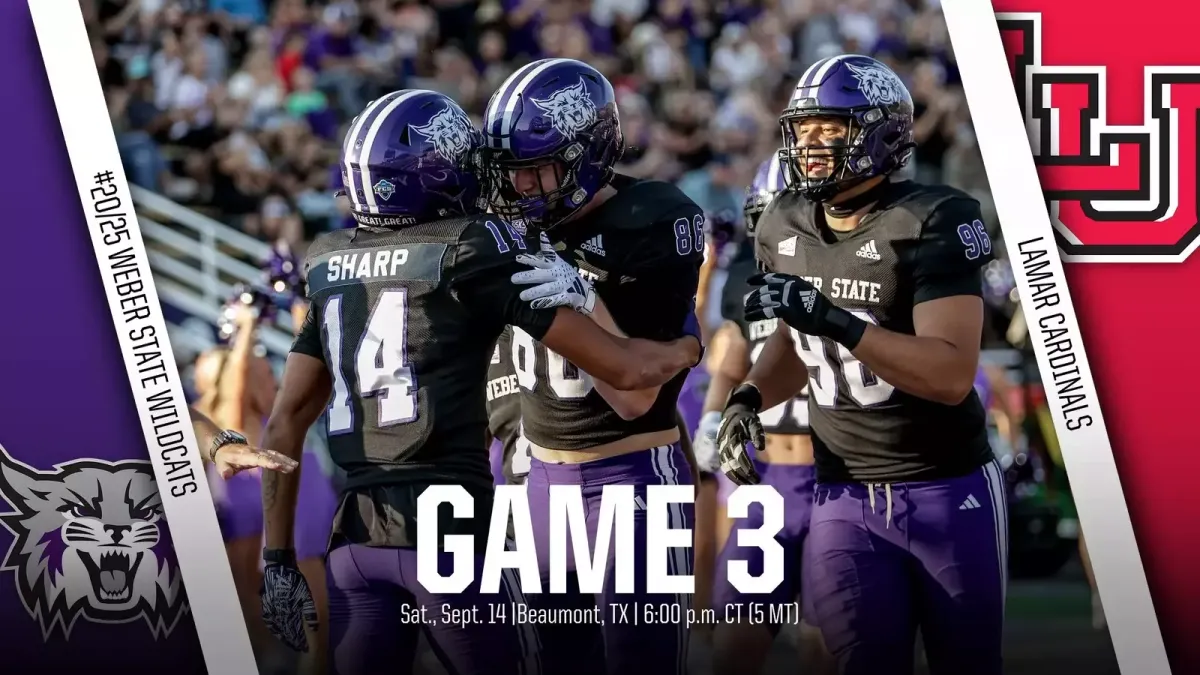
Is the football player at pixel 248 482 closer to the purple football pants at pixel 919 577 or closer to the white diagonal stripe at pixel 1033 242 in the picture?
the purple football pants at pixel 919 577

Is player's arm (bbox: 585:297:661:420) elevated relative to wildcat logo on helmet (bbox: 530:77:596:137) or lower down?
lower down

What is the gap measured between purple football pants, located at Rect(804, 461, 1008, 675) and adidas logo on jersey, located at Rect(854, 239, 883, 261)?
22.8 inches

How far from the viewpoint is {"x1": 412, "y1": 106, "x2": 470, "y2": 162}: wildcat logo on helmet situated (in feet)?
11.2

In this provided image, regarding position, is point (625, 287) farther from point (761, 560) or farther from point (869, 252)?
point (761, 560)

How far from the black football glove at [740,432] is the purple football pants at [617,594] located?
12 cm

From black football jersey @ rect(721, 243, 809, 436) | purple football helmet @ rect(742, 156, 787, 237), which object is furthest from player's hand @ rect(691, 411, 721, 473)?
purple football helmet @ rect(742, 156, 787, 237)

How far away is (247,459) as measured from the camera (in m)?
3.49

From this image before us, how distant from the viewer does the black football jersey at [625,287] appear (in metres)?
3.64

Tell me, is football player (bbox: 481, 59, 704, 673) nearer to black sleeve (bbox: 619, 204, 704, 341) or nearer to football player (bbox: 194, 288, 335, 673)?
black sleeve (bbox: 619, 204, 704, 341)

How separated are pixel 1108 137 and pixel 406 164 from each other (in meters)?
1.96

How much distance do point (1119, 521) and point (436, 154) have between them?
2.15 metres

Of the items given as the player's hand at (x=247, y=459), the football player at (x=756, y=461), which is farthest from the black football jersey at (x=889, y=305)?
the player's hand at (x=247, y=459)

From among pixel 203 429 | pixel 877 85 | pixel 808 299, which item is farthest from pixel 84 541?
pixel 877 85

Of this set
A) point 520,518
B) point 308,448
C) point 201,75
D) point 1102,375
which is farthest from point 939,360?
point 201,75
